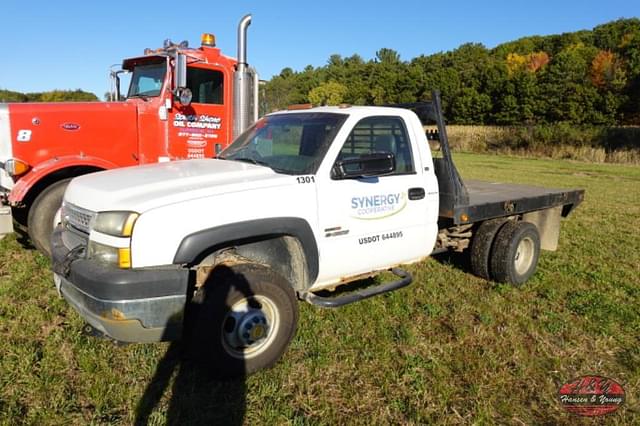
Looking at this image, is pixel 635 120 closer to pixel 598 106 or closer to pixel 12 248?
pixel 598 106

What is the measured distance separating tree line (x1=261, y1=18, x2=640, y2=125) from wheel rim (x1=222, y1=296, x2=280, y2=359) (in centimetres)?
3059

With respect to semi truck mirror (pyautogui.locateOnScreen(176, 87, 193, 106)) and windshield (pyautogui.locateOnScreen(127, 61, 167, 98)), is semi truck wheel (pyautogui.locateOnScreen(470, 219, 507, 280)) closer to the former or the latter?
semi truck mirror (pyautogui.locateOnScreen(176, 87, 193, 106))

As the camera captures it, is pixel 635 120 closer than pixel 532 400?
No

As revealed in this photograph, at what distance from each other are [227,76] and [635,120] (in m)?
50.0

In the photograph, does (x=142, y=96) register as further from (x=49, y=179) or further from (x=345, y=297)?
(x=345, y=297)

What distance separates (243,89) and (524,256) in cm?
437

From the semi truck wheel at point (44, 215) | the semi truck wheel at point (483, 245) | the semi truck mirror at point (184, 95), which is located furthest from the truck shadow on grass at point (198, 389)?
the semi truck mirror at point (184, 95)

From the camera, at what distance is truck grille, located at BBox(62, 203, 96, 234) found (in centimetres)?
336

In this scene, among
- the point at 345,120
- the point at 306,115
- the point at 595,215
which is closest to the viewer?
the point at 345,120

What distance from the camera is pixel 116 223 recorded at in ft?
9.83

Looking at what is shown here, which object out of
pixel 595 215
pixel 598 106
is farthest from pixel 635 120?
pixel 595 215

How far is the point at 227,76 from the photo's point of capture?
22.7ft

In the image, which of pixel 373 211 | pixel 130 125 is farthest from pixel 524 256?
pixel 130 125

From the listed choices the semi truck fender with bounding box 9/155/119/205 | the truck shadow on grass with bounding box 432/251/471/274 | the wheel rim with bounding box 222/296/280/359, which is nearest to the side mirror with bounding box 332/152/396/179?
the wheel rim with bounding box 222/296/280/359
